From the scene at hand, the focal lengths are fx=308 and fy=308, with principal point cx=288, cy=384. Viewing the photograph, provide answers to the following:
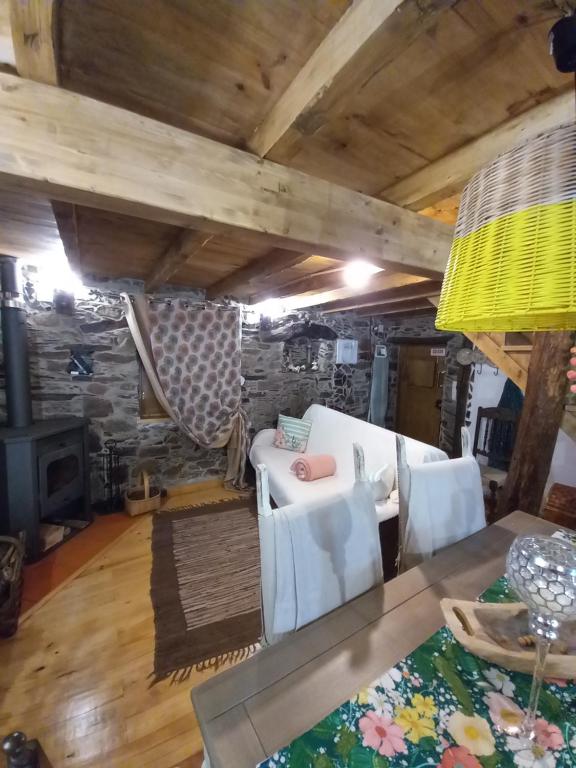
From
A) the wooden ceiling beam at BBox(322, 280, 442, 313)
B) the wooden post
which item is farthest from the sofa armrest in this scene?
the wooden post

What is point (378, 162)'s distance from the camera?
1068 millimetres

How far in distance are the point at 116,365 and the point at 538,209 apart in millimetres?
3259

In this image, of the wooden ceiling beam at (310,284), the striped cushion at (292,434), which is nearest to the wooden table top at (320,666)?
the wooden ceiling beam at (310,284)

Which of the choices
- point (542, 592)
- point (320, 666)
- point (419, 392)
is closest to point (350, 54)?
point (542, 592)

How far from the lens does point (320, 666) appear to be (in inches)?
29.1

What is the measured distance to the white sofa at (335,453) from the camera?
2139mm

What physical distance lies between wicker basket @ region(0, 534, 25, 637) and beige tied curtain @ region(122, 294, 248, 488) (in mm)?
1544

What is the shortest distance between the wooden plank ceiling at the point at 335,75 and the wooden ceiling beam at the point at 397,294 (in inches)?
51.6

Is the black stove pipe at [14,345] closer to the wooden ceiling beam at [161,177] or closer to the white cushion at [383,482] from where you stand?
the wooden ceiling beam at [161,177]

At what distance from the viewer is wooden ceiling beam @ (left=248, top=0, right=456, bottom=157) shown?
52 centimetres

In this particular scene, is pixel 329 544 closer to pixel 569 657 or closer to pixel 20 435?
pixel 569 657

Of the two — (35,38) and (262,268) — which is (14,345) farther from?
(35,38)

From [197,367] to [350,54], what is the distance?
2.85 metres

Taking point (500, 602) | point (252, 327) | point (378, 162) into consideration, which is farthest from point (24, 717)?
point (252, 327)
